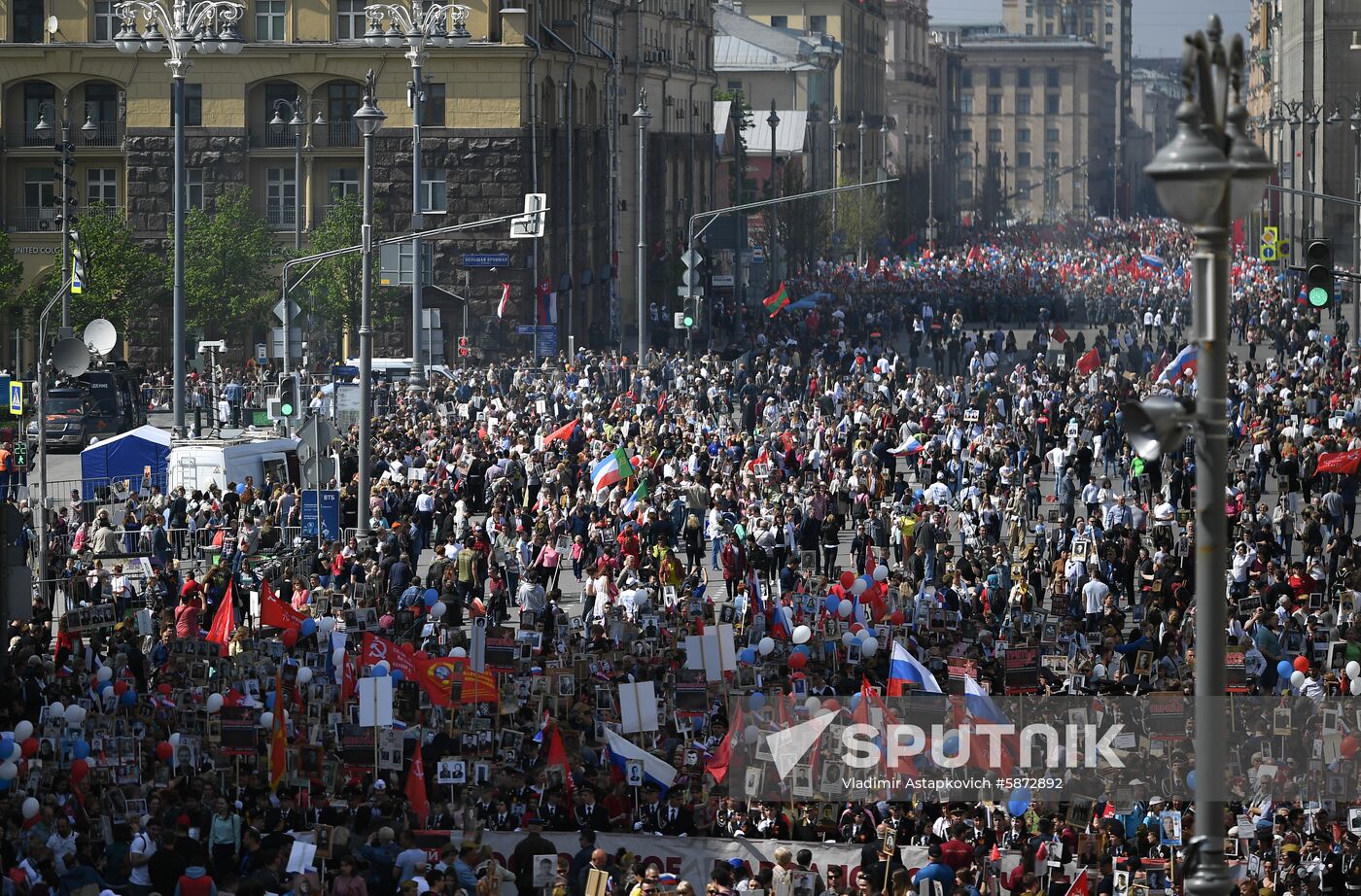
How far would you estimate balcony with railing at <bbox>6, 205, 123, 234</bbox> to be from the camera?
67500 millimetres

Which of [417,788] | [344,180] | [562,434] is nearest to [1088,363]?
[562,434]

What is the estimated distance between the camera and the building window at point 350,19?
6694cm

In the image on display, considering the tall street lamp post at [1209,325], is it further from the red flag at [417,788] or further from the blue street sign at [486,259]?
the blue street sign at [486,259]

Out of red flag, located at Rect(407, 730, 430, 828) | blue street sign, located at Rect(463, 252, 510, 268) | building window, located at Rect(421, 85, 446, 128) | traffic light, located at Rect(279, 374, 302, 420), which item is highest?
building window, located at Rect(421, 85, 446, 128)

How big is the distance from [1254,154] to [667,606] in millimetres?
18835

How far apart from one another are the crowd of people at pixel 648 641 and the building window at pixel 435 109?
19.2 metres

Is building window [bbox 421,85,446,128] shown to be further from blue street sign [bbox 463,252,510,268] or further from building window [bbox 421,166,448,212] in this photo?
blue street sign [bbox 463,252,510,268]

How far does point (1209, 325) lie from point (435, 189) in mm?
58888

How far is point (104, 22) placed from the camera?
67625mm

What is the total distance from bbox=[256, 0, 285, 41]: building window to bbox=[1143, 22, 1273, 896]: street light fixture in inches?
2358

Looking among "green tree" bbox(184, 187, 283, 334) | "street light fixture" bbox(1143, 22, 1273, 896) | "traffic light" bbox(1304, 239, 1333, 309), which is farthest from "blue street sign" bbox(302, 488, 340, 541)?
"green tree" bbox(184, 187, 283, 334)

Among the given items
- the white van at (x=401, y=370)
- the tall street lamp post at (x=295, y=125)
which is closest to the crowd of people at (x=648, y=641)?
the white van at (x=401, y=370)

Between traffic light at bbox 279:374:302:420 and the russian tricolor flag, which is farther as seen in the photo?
traffic light at bbox 279:374:302:420

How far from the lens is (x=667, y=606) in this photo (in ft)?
92.3
